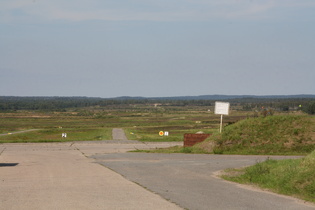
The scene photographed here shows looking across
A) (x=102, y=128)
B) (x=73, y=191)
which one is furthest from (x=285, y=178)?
(x=102, y=128)

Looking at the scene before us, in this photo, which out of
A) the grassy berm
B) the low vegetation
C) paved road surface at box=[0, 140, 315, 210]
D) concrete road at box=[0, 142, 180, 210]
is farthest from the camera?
the grassy berm

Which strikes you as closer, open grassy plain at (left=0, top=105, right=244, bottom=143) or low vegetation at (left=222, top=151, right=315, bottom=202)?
low vegetation at (left=222, top=151, right=315, bottom=202)

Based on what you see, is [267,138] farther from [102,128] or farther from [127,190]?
[102,128]

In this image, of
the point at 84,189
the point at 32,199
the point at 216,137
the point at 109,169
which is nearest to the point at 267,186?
the point at 84,189

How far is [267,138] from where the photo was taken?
34.1 meters

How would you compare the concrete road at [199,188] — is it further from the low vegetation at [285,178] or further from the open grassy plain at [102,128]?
the open grassy plain at [102,128]

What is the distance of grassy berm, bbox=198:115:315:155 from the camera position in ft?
108

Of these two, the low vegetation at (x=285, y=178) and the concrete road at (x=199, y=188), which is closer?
the concrete road at (x=199, y=188)

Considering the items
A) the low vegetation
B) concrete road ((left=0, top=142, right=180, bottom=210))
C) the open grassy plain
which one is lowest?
the open grassy plain

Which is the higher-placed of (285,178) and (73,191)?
(285,178)

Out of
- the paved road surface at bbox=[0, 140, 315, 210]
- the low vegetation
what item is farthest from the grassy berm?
the low vegetation

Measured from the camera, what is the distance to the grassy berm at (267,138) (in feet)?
108

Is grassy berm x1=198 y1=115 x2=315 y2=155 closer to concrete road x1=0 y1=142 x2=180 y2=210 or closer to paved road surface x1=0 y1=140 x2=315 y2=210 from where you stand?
paved road surface x1=0 y1=140 x2=315 y2=210

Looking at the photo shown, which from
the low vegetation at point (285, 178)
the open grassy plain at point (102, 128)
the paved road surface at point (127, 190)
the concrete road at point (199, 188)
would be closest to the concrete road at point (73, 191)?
the paved road surface at point (127, 190)
